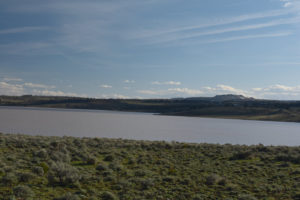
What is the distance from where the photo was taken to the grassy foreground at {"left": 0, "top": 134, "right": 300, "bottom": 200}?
11344mm

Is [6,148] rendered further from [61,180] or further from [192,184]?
[192,184]

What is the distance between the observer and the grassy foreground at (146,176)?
11.3 m

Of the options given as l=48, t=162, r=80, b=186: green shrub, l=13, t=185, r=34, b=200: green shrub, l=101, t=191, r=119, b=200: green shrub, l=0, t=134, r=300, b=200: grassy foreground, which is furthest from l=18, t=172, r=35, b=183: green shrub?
l=101, t=191, r=119, b=200: green shrub

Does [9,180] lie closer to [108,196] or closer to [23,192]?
[23,192]

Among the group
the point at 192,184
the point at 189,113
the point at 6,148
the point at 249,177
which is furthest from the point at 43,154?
the point at 189,113

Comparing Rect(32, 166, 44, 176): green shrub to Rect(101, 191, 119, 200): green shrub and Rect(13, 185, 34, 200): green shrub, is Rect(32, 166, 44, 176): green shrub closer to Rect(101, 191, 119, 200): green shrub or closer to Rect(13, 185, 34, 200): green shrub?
Rect(13, 185, 34, 200): green shrub

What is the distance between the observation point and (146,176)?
46.3 ft

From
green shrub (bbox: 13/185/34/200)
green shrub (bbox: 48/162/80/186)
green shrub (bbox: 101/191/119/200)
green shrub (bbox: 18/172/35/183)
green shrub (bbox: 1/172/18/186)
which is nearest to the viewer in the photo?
green shrub (bbox: 13/185/34/200)

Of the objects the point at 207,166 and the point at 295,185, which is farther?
the point at 207,166

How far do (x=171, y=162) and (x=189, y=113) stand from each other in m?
140

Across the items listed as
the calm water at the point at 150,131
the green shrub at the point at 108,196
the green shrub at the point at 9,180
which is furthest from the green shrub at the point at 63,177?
the calm water at the point at 150,131

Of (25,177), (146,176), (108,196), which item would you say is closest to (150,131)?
(146,176)

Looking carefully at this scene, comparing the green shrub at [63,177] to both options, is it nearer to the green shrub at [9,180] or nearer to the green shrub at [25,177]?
the green shrub at [25,177]

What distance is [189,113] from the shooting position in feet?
513
